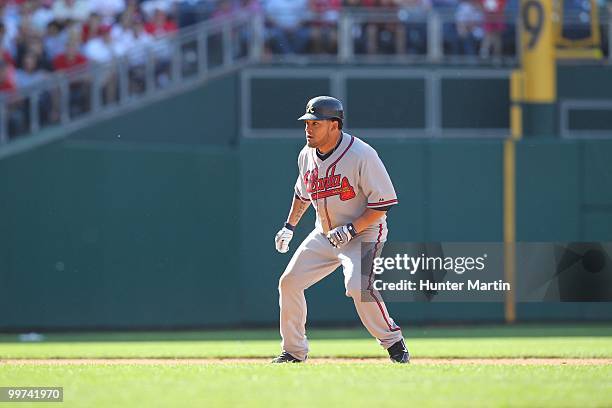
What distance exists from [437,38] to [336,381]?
10.9 meters

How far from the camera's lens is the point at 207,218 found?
1577 centimetres

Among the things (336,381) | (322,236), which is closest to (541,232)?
(322,236)

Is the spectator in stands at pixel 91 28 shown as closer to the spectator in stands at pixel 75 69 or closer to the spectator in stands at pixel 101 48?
the spectator in stands at pixel 101 48

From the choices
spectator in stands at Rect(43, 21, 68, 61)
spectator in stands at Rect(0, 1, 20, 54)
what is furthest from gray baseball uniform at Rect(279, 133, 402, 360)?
spectator in stands at Rect(0, 1, 20, 54)

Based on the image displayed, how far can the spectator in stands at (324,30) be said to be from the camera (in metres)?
17.0

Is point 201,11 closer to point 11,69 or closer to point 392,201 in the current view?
point 11,69

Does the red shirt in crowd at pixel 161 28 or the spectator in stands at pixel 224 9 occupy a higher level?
the spectator in stands at pixel 224 9

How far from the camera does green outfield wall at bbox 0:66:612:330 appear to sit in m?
15.2

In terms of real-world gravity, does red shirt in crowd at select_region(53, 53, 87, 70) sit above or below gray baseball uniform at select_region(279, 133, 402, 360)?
above

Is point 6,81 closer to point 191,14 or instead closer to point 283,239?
point 191,14

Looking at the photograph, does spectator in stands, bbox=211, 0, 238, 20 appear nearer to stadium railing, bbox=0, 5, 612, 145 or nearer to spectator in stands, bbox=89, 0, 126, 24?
stadium railing, bbox=0, 5, 612, 145

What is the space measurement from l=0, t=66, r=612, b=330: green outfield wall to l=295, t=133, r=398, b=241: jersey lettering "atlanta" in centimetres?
653

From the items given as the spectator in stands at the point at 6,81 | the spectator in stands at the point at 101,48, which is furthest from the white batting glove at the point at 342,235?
the spectator in stands at the point at 6,81

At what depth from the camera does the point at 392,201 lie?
8867mm
